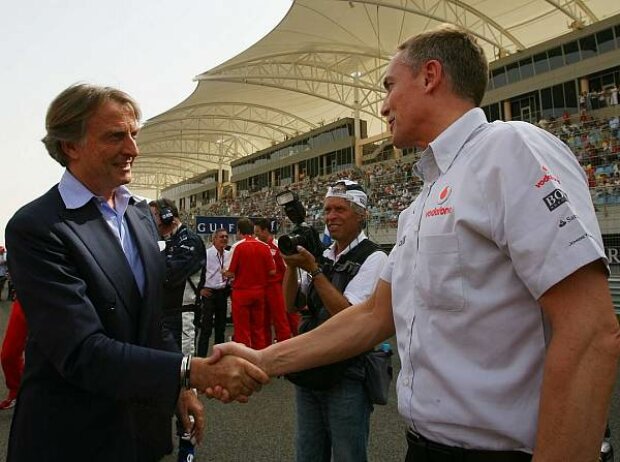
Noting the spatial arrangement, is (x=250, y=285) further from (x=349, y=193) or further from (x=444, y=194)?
(x=444, y=194)

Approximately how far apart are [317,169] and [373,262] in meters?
39.5

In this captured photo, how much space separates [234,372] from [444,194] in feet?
3.47

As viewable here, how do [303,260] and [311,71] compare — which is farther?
[311,71]

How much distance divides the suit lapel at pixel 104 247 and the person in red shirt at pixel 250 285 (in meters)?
4.99

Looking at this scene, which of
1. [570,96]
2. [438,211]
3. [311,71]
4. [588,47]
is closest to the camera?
[438,211]

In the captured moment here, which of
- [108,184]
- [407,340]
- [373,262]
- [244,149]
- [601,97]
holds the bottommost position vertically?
[407,340]

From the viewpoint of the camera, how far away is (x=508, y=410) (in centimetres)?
117

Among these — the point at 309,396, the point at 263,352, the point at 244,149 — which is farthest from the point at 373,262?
the point at 244,149

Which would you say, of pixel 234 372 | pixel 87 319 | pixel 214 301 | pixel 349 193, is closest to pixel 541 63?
pixel 214 301

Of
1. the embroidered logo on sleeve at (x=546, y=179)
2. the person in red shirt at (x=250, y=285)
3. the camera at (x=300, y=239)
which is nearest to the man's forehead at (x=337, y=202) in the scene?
the camera at (x=300, y=239)

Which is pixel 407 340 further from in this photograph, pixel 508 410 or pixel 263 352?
pixel 263 352

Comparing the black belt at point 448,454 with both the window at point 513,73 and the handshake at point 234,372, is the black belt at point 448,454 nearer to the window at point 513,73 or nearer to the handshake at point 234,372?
the handshake at point 234,372

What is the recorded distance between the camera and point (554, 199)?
3.51 ft

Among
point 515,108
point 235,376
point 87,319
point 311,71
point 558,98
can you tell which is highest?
point 311,71
